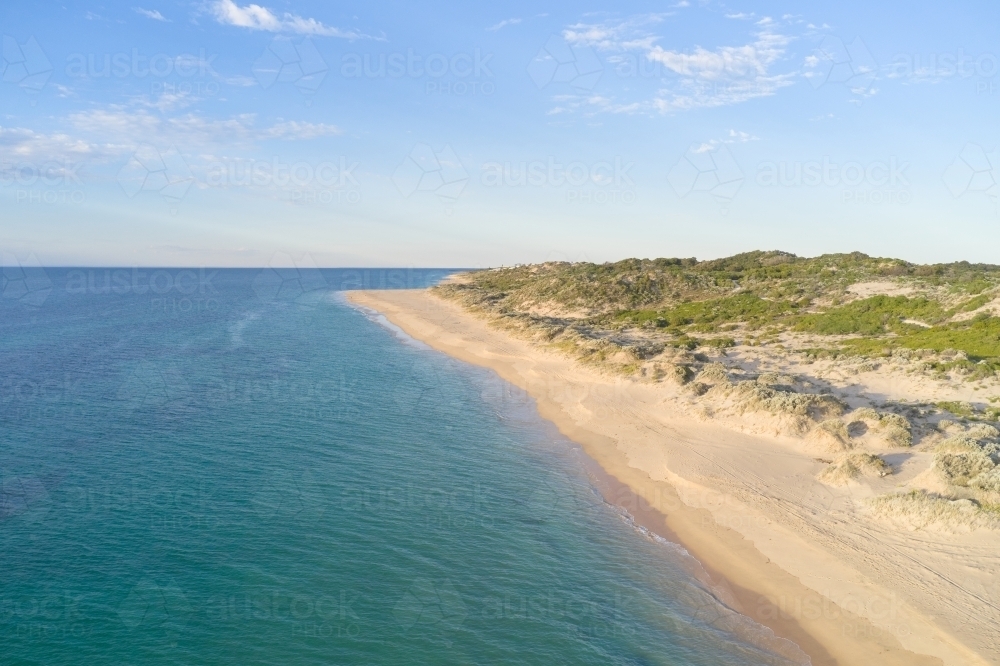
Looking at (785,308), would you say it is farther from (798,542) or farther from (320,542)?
(320,542)

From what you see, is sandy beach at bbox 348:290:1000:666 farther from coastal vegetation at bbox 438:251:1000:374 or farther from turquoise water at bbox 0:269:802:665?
coastal vegetation at bbox 438:251:1000:374

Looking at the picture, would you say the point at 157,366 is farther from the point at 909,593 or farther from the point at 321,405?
the point at 909,593

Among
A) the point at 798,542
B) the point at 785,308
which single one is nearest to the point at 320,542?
the point at 798,542

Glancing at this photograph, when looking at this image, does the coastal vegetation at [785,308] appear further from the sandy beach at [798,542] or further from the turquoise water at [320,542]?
the turquoise water at [320,542]

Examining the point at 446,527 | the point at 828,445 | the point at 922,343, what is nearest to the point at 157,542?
the point at 446,527

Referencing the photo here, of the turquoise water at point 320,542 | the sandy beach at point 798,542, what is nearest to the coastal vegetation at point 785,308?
the sandy beach at point 798,542
